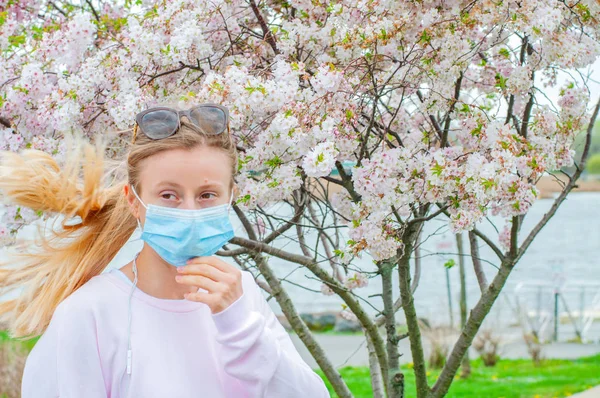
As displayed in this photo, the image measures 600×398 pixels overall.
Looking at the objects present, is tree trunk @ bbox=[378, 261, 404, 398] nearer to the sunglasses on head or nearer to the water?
the water

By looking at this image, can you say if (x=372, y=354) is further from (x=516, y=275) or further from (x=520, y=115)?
(x=516, y=275)

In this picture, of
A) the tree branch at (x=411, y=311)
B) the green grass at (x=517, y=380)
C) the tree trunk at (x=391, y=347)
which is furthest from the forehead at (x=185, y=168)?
the green grass at (x=517, y=380)

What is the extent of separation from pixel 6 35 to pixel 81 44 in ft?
2.22

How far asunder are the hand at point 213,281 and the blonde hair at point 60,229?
31cm

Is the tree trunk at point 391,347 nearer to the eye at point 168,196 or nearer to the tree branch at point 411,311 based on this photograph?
the tree branch at point 411,311

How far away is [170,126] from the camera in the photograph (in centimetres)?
212

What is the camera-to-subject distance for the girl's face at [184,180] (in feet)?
6.68

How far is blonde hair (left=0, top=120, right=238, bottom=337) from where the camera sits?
2.22m

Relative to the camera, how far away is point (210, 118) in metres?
2.19

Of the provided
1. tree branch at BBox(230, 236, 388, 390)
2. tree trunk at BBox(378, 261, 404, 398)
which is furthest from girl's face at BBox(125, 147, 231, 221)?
tree trunk at BBox(378, 261, 404, 398)

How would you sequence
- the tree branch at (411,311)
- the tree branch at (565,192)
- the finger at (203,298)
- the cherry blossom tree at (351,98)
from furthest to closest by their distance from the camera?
the tree branch at (565,192) → the tree branch at (411,311) → the cherry blossom tree at (351,98) → the finger at (203,298)

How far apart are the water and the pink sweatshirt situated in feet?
2.06

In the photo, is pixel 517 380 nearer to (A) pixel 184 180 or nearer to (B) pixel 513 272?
(A) pixel 184 180

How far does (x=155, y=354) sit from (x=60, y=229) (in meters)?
0.61
